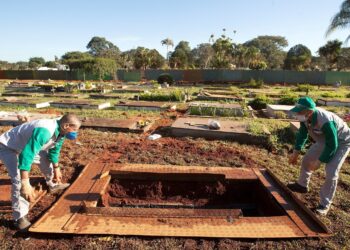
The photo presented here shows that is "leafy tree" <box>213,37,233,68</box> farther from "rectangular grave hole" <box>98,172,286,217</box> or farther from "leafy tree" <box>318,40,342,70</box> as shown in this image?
"rectangular grave hole" <box>98,172,286,217</box>

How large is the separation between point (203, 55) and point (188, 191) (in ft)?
217

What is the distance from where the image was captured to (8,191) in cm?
415

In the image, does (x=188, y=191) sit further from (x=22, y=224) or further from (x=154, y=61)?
(x=154, y=61)

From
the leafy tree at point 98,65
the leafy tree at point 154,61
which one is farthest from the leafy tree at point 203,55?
the leafy tree at point 98,65

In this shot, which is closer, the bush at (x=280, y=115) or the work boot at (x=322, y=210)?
the work boot at (x=322, y=210)

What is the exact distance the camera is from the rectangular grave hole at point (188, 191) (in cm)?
466

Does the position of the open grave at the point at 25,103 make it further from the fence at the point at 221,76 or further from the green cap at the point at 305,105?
the fence at the point at 221,76

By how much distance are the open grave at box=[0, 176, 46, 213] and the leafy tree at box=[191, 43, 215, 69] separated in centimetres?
5671

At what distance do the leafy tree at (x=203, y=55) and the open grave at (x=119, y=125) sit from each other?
52010mm

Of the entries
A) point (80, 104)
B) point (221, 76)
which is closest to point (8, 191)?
point (80, 104)

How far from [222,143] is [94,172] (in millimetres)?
3363

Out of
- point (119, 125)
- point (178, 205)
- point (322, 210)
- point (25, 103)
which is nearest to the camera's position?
point (322, 210)

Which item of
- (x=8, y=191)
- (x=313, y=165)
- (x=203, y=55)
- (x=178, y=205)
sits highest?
(x=203, y=55)

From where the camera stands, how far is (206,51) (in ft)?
224
